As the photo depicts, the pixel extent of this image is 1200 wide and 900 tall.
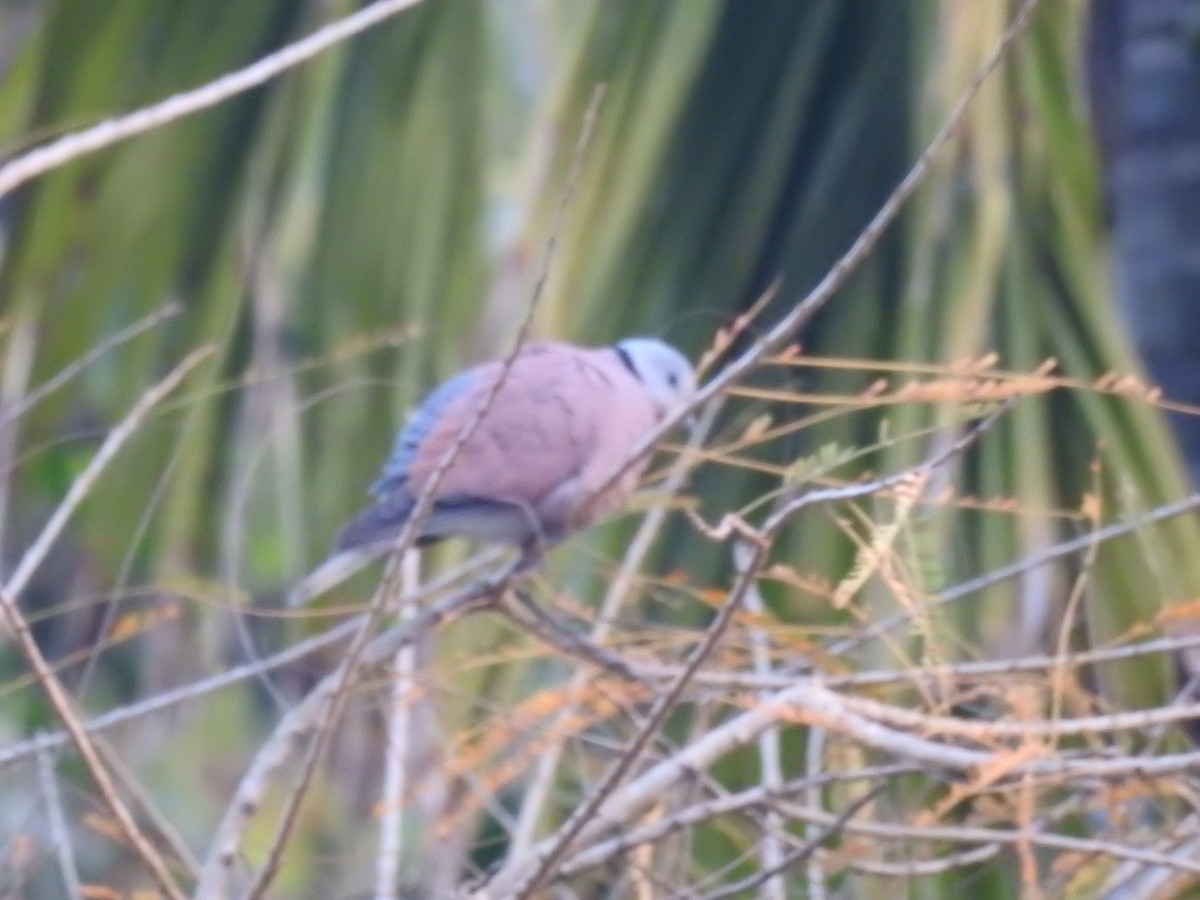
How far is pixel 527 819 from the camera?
1.45m

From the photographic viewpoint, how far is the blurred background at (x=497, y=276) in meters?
1.74

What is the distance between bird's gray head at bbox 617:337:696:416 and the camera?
6.23ft

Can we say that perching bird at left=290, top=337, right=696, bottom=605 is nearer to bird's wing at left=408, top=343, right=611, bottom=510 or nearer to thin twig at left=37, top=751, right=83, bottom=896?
bird's wing at left=408, top=343, right=611, bottom=510

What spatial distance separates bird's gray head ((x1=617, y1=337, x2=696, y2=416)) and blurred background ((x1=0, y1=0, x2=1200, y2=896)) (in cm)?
3

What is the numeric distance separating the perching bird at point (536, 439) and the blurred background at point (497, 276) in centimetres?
4

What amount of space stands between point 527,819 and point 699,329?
703mm

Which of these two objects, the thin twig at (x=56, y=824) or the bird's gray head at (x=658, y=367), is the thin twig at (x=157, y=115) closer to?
the thin twig at (x=56, y=824)

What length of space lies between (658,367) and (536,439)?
17cm

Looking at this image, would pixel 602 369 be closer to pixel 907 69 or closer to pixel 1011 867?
pixel 907 69

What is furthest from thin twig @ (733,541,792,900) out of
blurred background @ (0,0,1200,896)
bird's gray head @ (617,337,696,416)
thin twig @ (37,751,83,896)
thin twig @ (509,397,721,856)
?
thin twig @ (37,751,83,896)

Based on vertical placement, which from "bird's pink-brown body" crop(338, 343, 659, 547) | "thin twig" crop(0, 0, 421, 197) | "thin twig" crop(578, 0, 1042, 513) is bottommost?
"bird's pink-brown body" crop(338, 343, 659, 547)

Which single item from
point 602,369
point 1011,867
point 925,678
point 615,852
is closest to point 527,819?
point 615,852

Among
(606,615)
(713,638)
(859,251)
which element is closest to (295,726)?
(606,615)

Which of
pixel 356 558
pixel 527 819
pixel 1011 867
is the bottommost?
pixel 1011 867
